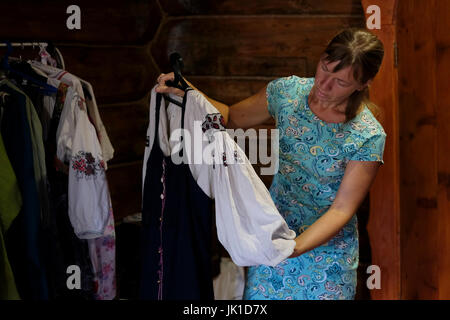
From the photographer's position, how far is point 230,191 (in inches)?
62.2

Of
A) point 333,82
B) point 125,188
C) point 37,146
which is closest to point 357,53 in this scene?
point 333,82

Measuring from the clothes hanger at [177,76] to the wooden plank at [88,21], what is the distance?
0.63 metres

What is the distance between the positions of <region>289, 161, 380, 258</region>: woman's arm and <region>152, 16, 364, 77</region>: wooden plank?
790mm

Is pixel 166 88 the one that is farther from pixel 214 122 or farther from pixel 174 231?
pixel 174 231

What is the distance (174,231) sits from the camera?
1710 millimetres

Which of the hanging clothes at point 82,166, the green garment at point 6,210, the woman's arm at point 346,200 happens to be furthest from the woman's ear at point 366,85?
the green garment at point 6,210

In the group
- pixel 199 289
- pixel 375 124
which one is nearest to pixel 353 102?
pixel 375 124

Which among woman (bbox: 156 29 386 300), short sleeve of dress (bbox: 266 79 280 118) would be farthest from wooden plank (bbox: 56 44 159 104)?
short sleeve of dress (bbox: 266 79 280 118)

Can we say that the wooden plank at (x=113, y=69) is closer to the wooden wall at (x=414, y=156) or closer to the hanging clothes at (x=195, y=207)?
the hanging clothes at (x=195, y=207)

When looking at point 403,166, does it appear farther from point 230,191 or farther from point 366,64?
point 230,191

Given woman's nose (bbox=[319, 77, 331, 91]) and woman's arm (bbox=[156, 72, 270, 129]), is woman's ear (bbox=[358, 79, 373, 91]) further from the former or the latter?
woman's arm (bbox=[156, 72, 270, 129])

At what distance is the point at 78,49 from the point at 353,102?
1.13 meters

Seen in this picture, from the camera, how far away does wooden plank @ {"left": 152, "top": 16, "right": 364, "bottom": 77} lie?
2.40 m

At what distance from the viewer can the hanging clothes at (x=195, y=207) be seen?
61.9 inches
